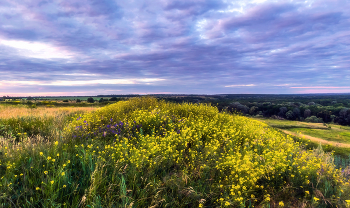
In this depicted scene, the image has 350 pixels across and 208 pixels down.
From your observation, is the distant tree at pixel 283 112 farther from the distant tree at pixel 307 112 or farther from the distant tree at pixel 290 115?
the distant tree at pixel 307 112

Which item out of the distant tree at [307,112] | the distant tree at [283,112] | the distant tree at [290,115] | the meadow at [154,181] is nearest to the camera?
the meadow at [154,181]

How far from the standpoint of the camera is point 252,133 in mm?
7668

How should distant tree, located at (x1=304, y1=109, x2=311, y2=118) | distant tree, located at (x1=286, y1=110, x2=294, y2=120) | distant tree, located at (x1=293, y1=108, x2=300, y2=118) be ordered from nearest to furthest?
distant tree, located at (x1=304, y1=109, x2=311, y2=118), distant tree, located at (x1=286, y1=110, x2=294, y2=120), distant tree, located at (x1=293, y1=108, x2=300, y2=118)

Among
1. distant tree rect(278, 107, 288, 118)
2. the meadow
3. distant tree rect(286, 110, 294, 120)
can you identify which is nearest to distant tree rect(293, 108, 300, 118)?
distant tree rect(286, 110, 294, 120)

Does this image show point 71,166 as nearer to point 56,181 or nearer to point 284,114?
point 56,181

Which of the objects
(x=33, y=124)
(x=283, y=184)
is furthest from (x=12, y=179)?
(x=33, y=124)

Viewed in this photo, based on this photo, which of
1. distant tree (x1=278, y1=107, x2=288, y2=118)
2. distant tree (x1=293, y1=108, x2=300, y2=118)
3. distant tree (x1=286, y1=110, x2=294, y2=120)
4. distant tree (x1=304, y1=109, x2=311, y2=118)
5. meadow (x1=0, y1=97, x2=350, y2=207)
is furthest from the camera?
distant tree (x1=278, y1=107, x2=288, y2=118)

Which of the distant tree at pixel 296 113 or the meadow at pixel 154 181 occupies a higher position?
the meadow at pixel 154 181

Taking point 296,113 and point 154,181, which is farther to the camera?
point 296,113

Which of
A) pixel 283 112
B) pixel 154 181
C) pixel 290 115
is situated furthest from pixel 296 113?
pixel 154 181

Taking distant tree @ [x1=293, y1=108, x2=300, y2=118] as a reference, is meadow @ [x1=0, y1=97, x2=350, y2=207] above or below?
above

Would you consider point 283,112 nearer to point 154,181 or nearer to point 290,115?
Answer: point 290,115

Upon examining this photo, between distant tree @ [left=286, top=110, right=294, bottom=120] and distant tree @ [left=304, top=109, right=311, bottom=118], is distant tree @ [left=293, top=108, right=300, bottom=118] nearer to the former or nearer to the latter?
distant tree @ [left=286, top=110, right=294, bottom=120]

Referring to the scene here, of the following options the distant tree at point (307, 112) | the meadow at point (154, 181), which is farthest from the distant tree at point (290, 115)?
the meadow at point (154, 181)
